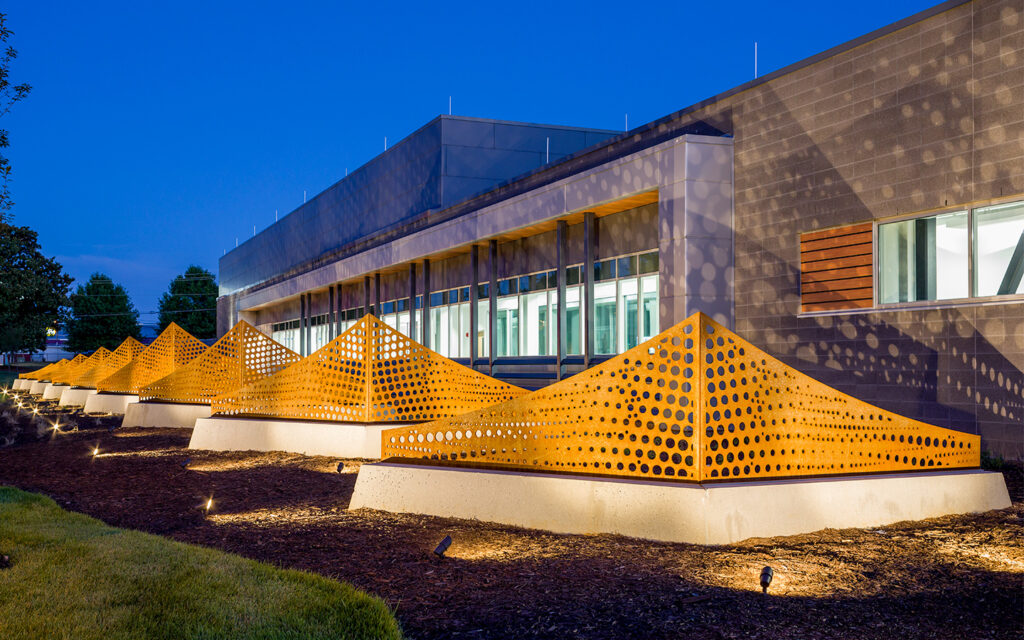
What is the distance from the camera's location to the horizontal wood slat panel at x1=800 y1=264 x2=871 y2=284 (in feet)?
46.5

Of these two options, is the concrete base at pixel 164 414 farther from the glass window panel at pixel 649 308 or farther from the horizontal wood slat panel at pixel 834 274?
the horizontal wood slat panel at pixel 834 274

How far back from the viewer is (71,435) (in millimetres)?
17906

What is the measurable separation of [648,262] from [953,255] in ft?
25.3

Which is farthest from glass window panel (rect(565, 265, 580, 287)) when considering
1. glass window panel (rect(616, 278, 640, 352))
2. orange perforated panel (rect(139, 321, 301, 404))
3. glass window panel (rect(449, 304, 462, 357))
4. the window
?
the window

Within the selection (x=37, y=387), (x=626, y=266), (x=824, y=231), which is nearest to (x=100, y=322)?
(x=37, y=387)

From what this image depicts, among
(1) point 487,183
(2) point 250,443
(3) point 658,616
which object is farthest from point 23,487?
(1) point 487,183

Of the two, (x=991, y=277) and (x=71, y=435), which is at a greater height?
(x=991, y=277)

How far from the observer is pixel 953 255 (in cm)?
1284

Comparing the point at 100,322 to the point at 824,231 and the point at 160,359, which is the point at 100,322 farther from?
the point at 824,231

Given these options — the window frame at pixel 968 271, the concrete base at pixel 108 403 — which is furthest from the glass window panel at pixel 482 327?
the window frame at pixel 968 271

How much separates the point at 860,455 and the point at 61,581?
21.7ft

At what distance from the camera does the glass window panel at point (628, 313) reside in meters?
20.2

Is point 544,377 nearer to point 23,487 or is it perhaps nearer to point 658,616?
point 23,487

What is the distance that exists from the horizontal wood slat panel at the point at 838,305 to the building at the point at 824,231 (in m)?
0.03
